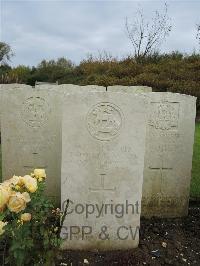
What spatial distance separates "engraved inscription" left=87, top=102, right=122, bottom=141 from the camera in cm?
407

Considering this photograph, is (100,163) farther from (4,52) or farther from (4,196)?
(4,52)

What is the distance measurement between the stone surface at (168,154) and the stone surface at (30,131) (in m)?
1.17

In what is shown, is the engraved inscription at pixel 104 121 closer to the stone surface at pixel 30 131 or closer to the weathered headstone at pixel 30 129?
the weathered headstone at pixel 30 129

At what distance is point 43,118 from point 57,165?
0.65 metres

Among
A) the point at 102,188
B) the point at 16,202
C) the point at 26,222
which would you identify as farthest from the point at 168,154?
the point at 16,202

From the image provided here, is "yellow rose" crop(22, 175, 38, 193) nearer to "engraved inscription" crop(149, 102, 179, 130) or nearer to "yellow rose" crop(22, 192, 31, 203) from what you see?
"yellow rose" crop(22, 192, 31, 203)

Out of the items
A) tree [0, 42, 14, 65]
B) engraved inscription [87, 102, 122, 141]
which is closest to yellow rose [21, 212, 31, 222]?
engraved inscription [87, 102, 122, 141]

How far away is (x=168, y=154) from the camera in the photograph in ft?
17.3

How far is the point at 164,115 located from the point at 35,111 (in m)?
1.58

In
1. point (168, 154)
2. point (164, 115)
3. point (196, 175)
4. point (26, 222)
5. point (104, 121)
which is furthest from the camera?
point (196, 175)

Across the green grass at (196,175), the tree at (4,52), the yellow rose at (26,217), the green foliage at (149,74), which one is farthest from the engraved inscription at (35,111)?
the tree at (4,52)

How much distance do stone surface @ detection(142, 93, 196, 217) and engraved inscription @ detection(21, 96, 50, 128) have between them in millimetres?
1291

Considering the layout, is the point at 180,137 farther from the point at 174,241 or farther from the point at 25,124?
the point at 25,124

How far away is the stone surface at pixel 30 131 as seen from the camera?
5152 millimetres
